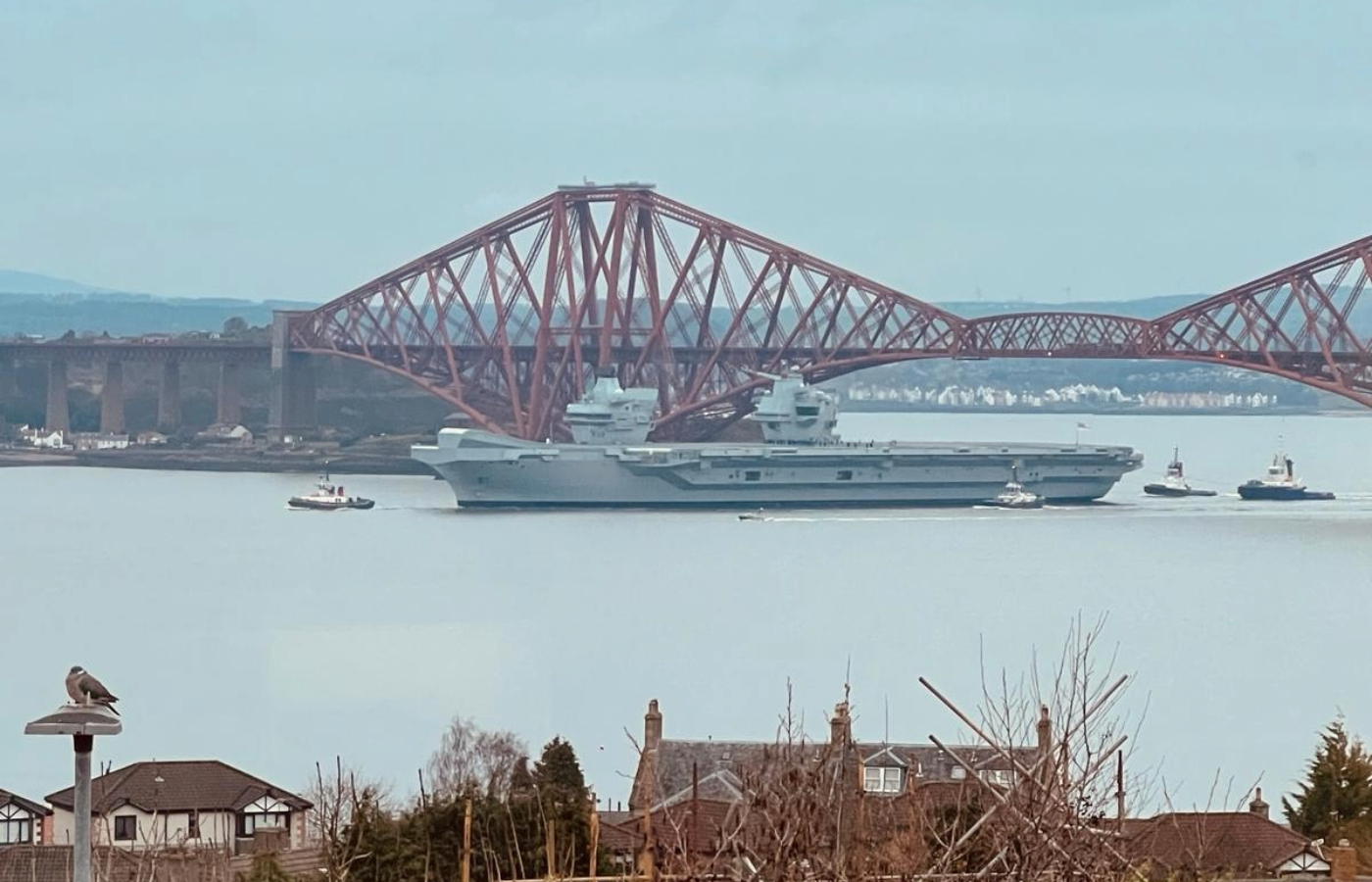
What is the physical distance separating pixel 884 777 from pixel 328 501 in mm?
49228

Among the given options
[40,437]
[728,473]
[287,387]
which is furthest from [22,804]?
[40,437]

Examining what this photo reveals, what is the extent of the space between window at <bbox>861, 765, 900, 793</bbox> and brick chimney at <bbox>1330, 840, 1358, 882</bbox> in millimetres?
4892

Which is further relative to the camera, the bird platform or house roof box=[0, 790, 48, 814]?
house roof box=[0, 790, 48, 814]

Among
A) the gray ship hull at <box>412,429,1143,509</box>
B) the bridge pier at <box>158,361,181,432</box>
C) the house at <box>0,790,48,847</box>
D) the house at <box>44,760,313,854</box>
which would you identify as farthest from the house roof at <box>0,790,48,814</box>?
the bridge pier at <box>158,361,181,432</box>

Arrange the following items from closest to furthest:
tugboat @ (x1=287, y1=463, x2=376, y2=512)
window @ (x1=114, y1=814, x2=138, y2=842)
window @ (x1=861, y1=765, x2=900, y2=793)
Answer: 1. window @ (x1=861, y1=765, x2=900, y2=793)
2. window @ (x1=114, y1=814, x2=138, y2=842)
3. tugboat @ (x1=287, y1=463, x2=376, y2=512)

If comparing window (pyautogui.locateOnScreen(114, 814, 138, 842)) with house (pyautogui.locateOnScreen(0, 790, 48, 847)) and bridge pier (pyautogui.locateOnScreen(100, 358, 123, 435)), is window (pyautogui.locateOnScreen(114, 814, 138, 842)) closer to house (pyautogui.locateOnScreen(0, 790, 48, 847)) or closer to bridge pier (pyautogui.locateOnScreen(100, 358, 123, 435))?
house (pyautogui.locateOnScreen(0, 790, 48, 847))

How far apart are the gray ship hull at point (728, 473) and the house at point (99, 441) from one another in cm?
2779

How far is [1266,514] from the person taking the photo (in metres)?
71.1

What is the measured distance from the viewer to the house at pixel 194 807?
20.8 m

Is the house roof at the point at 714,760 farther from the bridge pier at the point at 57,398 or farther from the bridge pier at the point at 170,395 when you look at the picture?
the bridge pier at the point at 57,398

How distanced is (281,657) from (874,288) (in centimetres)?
5017

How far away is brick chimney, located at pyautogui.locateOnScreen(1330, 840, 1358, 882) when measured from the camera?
47.5 ft

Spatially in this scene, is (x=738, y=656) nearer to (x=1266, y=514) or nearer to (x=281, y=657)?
(x=281, y=657)

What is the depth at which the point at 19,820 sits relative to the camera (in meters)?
21.2
